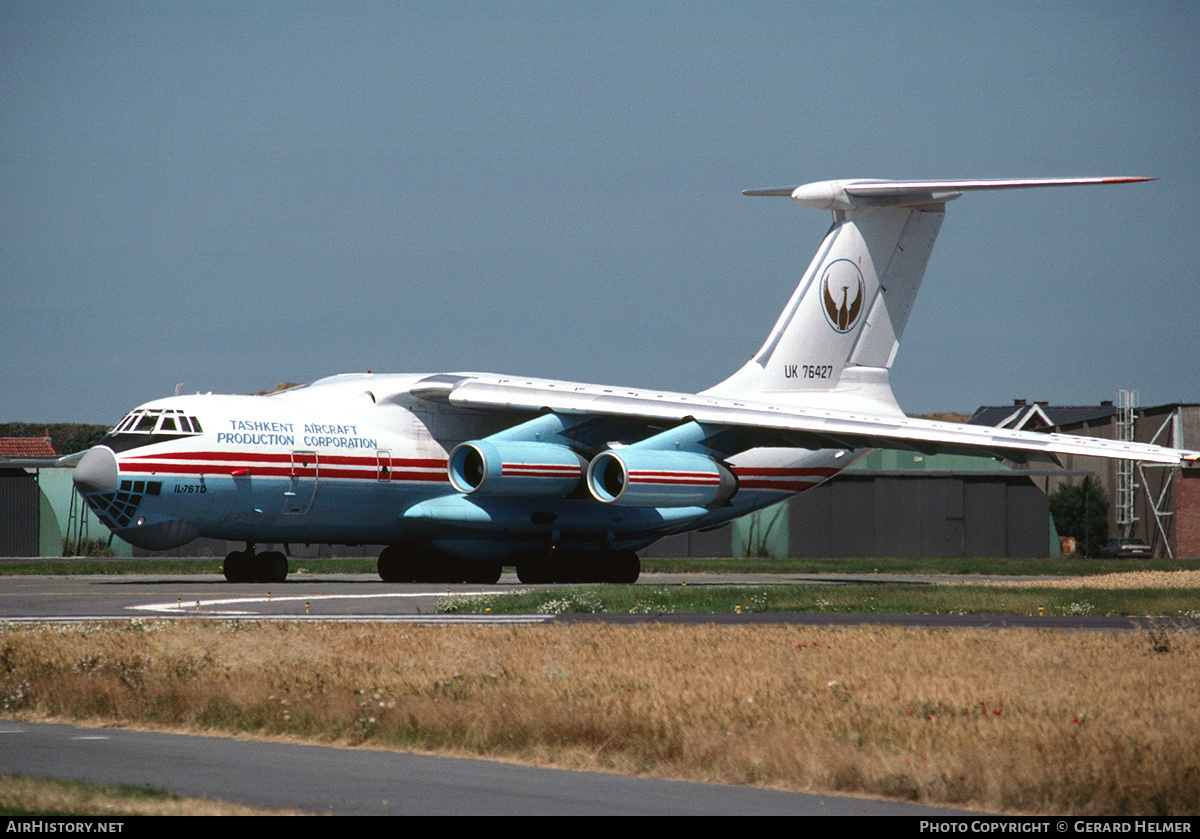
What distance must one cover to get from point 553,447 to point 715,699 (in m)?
17.4

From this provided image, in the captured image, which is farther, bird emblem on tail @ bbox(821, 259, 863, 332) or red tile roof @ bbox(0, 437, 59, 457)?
red tile roof @ bbox(0, 437, 59, 457)

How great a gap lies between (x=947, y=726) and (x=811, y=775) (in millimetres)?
1411

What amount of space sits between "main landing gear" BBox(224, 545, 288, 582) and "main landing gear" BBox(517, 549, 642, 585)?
474 centimetres

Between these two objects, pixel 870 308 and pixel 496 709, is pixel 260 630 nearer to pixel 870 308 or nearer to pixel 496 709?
pixel 496 709

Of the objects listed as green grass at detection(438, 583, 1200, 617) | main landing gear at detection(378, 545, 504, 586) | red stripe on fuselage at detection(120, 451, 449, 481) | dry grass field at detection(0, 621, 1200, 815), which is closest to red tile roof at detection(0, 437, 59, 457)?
main landing gear at detection(378, 545, 504, 586)

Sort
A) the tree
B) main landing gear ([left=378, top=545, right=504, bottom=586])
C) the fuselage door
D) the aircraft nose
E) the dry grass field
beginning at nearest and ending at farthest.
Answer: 1. the dry grass field
2. the aircraft nose
3. the fuselage door
4. main landing gear ([left=378, top=545, right=504, bottom=586])
5. the tree

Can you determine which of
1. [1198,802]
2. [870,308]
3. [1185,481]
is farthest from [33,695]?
[1185,481]

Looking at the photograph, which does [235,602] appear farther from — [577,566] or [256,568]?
[577,566]

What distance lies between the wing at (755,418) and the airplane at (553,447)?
0.18 feet

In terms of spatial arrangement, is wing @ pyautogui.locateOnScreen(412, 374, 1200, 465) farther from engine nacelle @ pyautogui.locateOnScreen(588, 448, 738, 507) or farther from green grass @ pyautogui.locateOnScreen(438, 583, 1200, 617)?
green grass @ pyautogui.locateOnScreen(438, 583, 1200, 617)

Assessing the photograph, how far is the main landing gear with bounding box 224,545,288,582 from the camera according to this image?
2683 centimetres

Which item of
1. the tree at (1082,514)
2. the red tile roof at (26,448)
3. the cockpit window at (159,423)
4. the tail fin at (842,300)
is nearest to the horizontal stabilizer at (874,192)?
the tail fin at (842,300)

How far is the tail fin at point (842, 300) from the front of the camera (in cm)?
3127
